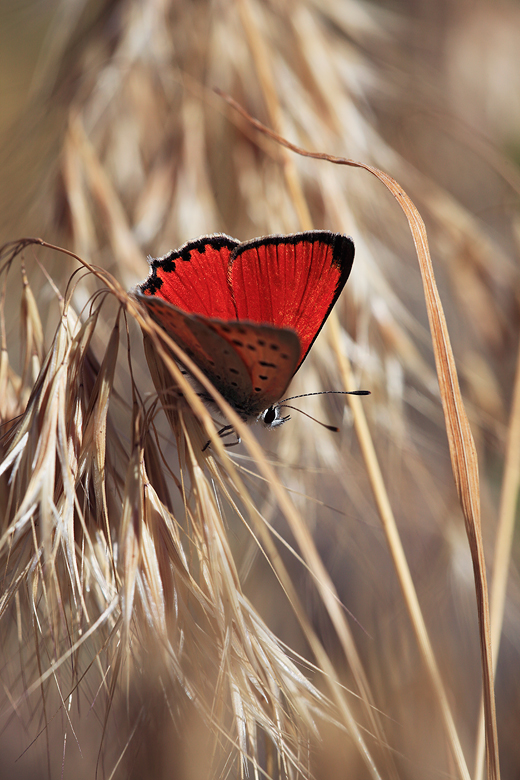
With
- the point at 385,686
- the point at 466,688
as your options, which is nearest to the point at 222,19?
the point at 385,686

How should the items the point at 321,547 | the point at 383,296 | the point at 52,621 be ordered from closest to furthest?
the point at 52,621
the point at 383,296
the point at 321,547

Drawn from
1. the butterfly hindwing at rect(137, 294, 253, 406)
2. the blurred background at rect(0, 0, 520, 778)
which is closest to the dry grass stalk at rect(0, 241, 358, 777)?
the butterfly hindwing at rect(137, 294, 253, 406)

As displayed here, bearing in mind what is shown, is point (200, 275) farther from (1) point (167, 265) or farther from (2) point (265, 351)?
(2) point (265, 351)

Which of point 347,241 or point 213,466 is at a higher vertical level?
point 347,241

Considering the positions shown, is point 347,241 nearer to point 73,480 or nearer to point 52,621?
point 73,480

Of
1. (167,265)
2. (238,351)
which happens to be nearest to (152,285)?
(167,265)

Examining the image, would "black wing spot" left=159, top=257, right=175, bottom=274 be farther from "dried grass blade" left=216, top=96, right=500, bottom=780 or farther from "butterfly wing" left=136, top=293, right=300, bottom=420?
"dried grass blade" left=216, top=96, right=500, bottom=780
